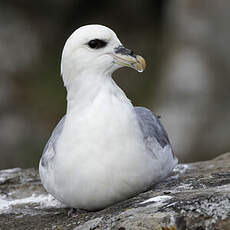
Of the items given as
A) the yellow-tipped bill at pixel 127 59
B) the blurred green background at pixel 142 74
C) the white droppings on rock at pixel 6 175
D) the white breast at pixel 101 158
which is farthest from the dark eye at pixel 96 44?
the blurred green background at pixel 142 74

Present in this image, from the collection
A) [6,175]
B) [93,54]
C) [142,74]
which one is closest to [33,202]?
[6,175]

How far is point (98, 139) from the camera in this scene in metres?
4.18

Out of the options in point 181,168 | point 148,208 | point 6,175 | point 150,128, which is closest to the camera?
point 148,208

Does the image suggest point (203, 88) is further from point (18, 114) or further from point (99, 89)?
point (99, 89)

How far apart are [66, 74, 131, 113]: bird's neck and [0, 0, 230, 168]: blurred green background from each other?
6434mm

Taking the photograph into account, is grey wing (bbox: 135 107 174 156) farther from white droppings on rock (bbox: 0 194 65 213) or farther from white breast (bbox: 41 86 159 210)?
white droppings on rock (bbox: 0 194 65 213)

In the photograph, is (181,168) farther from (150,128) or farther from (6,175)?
(6,175)

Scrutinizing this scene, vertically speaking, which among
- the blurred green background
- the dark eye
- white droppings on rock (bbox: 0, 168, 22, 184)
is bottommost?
the blurred green background

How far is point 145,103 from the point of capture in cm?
1224

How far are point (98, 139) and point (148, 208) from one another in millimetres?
695

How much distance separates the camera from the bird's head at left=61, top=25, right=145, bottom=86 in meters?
4.32

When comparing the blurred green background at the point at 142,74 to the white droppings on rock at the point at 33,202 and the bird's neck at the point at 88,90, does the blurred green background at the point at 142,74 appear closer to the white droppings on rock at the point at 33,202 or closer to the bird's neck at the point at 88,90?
the white droppings on rock at the point at 33,202

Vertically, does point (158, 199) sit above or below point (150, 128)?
below

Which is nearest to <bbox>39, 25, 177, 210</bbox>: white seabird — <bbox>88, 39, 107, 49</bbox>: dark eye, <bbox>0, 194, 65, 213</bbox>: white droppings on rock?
<bbox>88, 39, 107, 49</bbox>: dark eye
